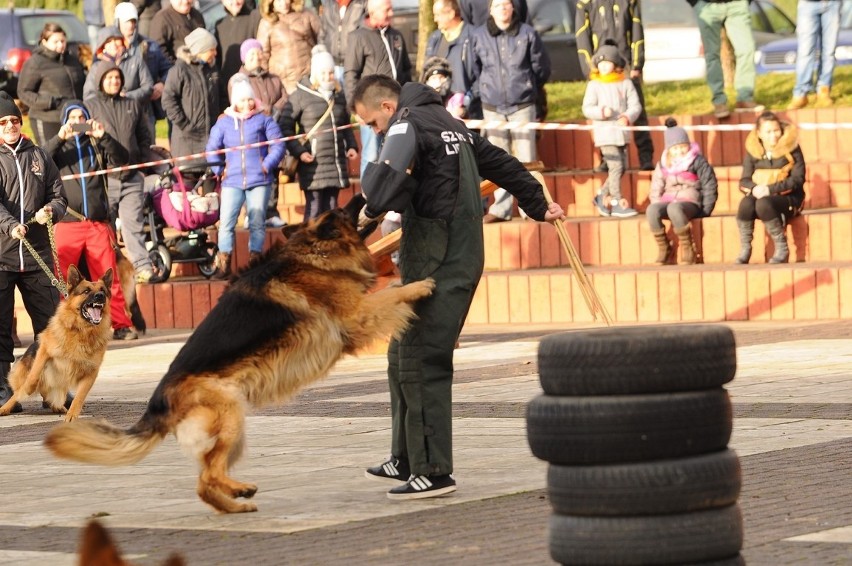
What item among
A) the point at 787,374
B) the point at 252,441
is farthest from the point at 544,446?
the point at 787,374

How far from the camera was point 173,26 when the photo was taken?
62.6 feet

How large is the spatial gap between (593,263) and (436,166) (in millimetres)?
9643

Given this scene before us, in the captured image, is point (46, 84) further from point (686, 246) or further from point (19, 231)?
point (686, 246)

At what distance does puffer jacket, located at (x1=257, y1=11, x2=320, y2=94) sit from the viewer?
1827 cm

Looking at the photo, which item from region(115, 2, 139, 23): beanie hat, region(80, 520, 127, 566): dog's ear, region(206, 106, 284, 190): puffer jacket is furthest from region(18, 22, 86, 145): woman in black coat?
region(80, 520, 127, 566): dog's ear

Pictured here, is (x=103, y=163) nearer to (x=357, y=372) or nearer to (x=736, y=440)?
(x=357, y=372)

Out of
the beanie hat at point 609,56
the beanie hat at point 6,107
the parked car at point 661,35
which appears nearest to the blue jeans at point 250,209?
the beanie hat at point 609,56

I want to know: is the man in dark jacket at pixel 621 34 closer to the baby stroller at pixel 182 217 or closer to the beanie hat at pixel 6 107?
the baby stroller at pixel 182 217

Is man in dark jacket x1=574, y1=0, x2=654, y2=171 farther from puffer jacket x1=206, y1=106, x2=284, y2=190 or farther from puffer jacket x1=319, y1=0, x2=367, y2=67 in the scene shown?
puffer jacket x1=206, y1=106, x2=284, y2=190

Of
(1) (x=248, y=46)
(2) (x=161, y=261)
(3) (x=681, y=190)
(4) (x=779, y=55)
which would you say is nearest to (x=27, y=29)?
(1) (x=248, y=46)

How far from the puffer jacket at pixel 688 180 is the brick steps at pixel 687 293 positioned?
78cm

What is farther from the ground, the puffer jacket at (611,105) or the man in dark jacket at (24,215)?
the puffer jacket at (611,105)

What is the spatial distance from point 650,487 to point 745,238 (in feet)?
37.4

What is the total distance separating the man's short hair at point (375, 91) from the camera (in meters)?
7.43
